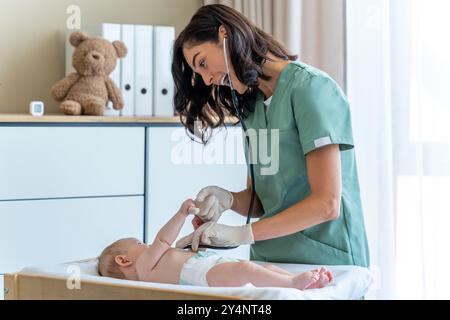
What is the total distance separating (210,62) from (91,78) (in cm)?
112

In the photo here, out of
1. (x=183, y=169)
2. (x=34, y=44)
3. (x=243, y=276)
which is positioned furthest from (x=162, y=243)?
(x=34, y=44)

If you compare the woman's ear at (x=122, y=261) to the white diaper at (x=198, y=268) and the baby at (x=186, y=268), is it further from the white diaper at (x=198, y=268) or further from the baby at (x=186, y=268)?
the white diaper at (x=198, y=268)

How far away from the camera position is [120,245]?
188 centimetres

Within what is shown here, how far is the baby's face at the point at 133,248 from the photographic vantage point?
1854 mm

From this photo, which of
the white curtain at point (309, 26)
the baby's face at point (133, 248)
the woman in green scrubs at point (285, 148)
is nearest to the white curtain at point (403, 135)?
the white curtain at point (309, 26)

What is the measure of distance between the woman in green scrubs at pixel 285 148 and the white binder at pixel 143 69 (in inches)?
40.9

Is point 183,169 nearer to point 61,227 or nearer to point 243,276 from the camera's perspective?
point 61,227

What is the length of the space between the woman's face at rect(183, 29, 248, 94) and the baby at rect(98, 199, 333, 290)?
303mm

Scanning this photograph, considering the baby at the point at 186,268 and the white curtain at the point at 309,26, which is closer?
the baby at the point at 186,268

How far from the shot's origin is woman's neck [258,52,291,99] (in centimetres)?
187
